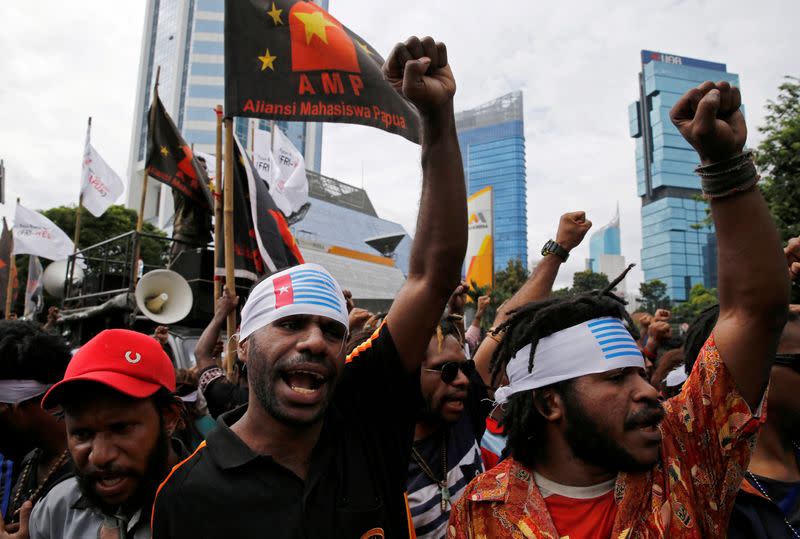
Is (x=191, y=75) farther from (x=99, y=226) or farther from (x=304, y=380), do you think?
(x=304, y=380)

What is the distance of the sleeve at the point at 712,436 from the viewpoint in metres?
1.64

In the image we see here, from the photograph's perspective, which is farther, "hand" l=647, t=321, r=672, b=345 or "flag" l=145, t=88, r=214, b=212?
"flag" l=145, t=88, r=214, b=212

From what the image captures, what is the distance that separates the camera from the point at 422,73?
67.2 inches

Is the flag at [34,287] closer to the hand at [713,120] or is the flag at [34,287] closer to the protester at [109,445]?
the protester at [109,445]

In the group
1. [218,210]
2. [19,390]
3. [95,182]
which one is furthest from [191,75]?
[19,390]

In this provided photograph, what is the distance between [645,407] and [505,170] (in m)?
134

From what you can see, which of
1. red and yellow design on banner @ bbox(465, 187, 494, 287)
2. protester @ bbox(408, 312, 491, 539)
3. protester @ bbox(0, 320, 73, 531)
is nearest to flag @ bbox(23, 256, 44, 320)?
protester @ bbox(0, 320, 73, 531)

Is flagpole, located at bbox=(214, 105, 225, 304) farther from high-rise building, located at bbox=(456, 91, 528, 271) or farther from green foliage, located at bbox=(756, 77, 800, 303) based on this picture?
high-rise building, located at bbox=(456, 91, 528, 271)

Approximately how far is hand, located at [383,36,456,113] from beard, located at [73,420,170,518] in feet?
5.15

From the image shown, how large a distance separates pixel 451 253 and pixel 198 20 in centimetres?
8041

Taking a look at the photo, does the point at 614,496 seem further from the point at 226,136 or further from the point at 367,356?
the point at 226,136

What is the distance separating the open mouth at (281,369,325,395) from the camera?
1790 millimetres

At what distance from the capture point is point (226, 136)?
4.50 metres

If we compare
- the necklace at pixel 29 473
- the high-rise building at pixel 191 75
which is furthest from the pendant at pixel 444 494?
the high-rise building at pixel 191 75
